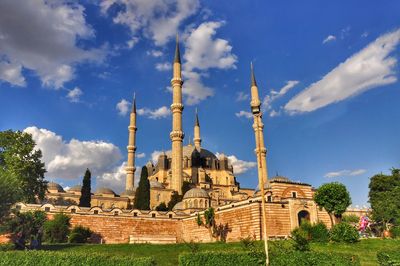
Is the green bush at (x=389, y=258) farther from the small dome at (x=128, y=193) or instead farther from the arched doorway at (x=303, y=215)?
the small dome at (x=128, y=193)

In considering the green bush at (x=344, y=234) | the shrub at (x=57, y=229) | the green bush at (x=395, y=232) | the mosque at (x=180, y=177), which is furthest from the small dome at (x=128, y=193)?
the green bush at (x=395, y=232)

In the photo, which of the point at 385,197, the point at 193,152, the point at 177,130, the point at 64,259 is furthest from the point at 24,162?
the point at 385,197

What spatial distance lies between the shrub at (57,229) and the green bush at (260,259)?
19.6 m

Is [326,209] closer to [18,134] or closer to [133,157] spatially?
[18,134]

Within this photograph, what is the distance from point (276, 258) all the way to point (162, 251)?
10891 mm

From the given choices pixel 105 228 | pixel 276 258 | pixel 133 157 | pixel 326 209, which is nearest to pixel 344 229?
pixel 326 209

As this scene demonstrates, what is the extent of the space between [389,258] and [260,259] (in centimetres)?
512

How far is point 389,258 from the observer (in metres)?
14.1

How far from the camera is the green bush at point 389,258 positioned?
13.9 metres

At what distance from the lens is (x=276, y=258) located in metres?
14.0

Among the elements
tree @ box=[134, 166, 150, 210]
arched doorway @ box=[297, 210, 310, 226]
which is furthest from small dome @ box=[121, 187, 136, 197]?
arched doorway @ box=[297, 210, 310, 226]

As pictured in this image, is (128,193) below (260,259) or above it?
above

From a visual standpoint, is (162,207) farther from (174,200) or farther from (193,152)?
(193,152)

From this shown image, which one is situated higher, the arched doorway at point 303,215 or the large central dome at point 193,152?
the large central dome at point 193,152
